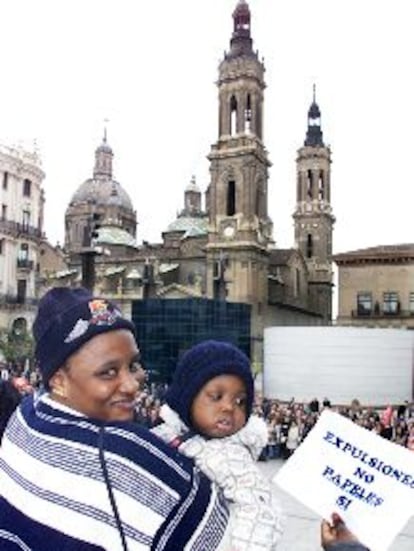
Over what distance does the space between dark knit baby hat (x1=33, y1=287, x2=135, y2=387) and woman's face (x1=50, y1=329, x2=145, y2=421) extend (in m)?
0.02

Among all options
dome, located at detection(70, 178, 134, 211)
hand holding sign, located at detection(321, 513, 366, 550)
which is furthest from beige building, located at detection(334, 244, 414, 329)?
hand holding sign, located at detection(321, 513, 366, 550)

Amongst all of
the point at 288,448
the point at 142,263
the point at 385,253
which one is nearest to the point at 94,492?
the point at 288,448

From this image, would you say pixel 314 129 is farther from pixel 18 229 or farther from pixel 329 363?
pixel 329 363

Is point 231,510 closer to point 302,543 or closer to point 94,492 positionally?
point 94,492

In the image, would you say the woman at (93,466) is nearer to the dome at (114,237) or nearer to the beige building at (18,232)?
the beige building at (18,232)

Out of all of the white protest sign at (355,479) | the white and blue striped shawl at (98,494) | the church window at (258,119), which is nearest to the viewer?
the white and blue striped shawl at (98,494)

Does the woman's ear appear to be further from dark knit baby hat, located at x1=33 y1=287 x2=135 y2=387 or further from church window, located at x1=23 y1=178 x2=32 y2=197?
church window, located at x1=23 y1=178 x2=32 y2=197

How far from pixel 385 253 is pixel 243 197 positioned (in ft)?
40.1

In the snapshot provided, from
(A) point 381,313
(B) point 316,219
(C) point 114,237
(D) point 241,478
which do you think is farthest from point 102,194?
(D) point 241,478

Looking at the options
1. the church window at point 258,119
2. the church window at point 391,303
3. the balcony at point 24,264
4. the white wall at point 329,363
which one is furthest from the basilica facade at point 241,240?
the white wall at point 329,363

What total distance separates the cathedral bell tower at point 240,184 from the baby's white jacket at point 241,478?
5380 centimetres

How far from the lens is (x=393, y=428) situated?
1920 centimetres

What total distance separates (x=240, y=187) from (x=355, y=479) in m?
56.3

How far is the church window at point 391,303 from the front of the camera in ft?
184
